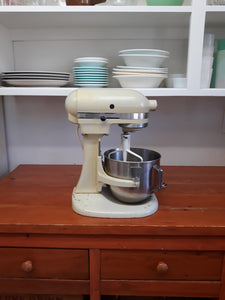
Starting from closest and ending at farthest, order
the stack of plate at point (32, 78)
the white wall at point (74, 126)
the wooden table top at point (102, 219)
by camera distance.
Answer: the wooden table top at point (102, 219)
the stack of plate at point (32, 78)
the white wall at point (74, 126)

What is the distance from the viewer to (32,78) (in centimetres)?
102

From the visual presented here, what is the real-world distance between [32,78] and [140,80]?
44 centimetres

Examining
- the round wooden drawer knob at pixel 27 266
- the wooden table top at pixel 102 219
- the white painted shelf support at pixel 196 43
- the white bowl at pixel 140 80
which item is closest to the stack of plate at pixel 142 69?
the white bowl at pixel 140 80

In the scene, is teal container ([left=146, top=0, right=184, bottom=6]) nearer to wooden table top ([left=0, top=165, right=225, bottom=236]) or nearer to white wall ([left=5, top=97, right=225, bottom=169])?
white wall ([left=5, top=97, right=225, bottom=169])

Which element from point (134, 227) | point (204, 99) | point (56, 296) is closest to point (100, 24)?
point (204, 99)

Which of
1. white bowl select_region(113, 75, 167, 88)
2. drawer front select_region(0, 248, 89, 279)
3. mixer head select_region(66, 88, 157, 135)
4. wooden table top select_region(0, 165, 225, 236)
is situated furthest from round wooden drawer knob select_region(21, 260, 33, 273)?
white bowl select_region(113, 75, 167, 88)

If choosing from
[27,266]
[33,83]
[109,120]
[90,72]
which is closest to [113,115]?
[109,120]

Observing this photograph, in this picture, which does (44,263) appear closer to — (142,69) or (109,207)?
(109,207)

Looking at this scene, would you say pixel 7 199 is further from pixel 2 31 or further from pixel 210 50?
pixel 210 50

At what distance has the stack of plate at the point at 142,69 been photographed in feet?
3.24

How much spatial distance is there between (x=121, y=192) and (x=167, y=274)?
0.30 meters

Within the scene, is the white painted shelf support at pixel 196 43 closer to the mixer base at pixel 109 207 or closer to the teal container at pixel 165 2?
the teal container at pixel 165 2

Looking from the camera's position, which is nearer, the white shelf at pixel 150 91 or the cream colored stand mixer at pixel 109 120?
the cream colored stand mixer at pixel 109 120

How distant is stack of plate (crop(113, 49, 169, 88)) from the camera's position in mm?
988
